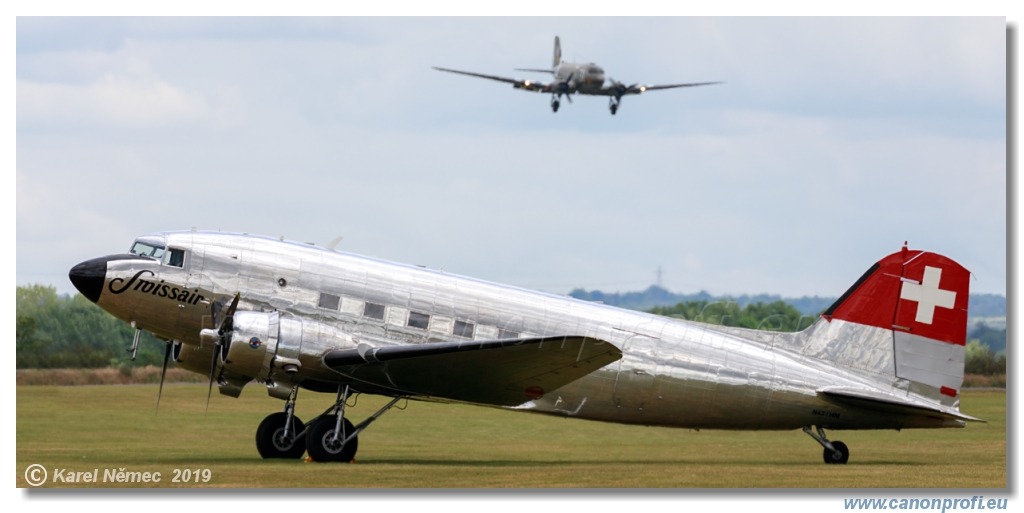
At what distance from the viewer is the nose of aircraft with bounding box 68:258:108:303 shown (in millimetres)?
19734

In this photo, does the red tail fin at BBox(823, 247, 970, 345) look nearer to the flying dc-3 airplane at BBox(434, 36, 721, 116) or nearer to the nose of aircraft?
the nose of aircraft

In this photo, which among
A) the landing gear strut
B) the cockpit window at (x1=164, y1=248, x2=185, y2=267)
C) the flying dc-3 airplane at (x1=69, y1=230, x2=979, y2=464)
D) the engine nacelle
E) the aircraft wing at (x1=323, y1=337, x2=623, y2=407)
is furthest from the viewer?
the landing gear strut

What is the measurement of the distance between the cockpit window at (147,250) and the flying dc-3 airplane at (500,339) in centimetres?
3

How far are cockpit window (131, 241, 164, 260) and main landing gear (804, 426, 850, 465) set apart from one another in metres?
9.94

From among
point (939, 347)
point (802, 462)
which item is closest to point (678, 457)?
point (802, 462)

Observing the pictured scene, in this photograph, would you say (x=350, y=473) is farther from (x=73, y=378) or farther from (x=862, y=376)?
(x=73, y=378)

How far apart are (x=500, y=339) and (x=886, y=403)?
5810mm

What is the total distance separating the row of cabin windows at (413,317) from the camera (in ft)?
65.4

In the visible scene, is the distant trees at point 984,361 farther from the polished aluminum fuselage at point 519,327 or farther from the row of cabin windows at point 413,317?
the row of cabin windows at point 413,317

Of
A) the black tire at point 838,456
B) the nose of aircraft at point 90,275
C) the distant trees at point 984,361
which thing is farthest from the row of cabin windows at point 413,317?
the distant trees at point 984,361

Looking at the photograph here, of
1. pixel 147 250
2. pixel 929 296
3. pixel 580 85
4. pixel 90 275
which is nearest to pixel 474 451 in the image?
pixel 147 250

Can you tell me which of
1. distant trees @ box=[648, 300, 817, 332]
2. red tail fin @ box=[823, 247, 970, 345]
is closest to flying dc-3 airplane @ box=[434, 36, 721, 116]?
distant trees @ box=[648, 300, 817, 332]

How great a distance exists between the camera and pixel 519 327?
20.3 m

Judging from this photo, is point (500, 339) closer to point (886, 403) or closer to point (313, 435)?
point (313, 435)
